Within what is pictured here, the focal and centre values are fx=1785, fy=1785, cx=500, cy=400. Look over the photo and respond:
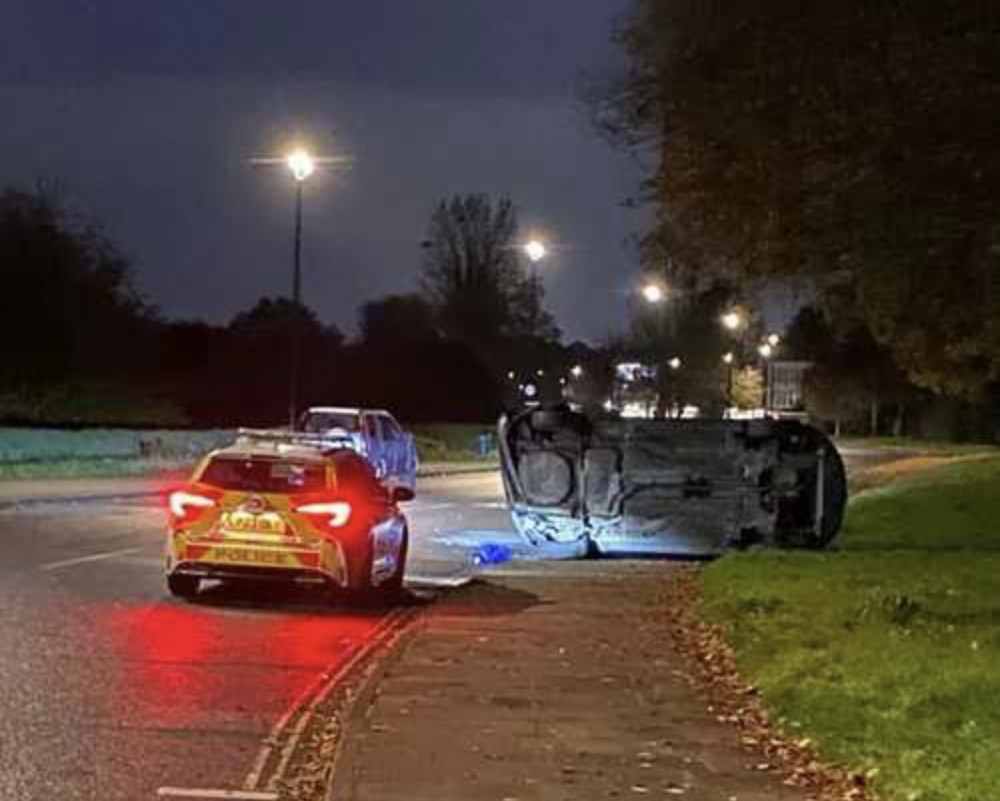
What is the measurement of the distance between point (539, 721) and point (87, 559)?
11971 mm

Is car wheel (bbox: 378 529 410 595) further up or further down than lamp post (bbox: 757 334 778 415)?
further down

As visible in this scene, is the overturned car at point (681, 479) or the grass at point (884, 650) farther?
the overturned car at point (681, 479)

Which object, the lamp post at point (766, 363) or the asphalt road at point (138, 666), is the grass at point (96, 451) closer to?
the asphalt road at point (138, 666)

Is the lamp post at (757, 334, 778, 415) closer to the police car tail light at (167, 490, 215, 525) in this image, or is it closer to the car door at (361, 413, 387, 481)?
the car door at (361, 413, 387, 481)

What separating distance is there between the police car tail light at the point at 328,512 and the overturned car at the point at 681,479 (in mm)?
6646

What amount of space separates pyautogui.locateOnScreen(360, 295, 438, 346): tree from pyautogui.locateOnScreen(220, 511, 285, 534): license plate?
258ft

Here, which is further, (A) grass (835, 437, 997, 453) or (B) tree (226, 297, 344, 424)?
(A) grass (835, 437, 997, 453)

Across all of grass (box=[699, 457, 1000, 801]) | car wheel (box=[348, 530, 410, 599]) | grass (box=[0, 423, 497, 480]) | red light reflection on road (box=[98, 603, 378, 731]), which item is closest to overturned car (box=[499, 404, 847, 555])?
grass (box=[699, 457, 1000, 801])

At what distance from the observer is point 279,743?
10.1m

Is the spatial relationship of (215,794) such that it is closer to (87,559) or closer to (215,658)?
(215,658)

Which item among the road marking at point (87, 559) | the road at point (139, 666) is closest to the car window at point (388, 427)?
the road at point (139, 666)

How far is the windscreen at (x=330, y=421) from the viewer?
36.2 metres

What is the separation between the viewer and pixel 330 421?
3691 cm

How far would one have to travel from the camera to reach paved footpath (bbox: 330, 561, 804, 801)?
8.61 metres
